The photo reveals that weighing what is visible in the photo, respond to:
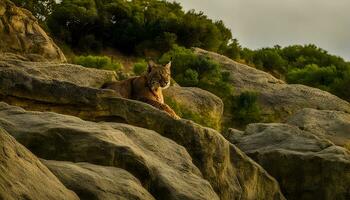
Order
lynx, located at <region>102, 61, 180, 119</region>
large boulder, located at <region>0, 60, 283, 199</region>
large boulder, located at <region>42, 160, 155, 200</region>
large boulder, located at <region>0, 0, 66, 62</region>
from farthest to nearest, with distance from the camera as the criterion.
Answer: large boulder, located at <region>0, 0, 66, 62</region>, lynx, located at <region>102, 61, 180, 119</region>, large boulder, located at <region>0, 60, 283, 199</region>, large boulder, located at <region>42, 160, 155, 200</region>

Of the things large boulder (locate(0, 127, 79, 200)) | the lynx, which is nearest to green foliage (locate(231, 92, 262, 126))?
the lynx

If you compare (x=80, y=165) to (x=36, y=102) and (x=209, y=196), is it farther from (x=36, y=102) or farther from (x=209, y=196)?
(x=36, y=102)

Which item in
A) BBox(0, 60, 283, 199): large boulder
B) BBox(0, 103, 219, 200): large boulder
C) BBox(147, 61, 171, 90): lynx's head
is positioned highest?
BBox(147, 61, 171, 90): lynx's head

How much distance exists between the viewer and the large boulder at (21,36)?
24.0 m

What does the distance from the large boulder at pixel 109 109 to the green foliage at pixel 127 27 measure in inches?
905

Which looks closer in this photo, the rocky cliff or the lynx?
the rocky cliff

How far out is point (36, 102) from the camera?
45.2 ft

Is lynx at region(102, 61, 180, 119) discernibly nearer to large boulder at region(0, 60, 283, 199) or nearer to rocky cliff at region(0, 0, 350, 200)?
rocky cliff at region(0, 0, 350, 200)

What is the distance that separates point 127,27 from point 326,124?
17841 millimetres

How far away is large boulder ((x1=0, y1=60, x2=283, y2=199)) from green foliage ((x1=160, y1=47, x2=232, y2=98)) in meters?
15.8

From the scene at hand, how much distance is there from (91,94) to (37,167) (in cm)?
509

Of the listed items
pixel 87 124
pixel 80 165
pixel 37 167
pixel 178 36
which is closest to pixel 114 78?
pixel 87 124

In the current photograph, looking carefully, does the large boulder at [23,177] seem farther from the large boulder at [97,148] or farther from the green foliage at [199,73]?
the green foliage at [199,73]

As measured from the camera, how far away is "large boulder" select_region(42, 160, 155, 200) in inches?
372
